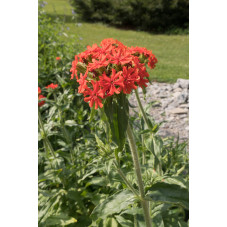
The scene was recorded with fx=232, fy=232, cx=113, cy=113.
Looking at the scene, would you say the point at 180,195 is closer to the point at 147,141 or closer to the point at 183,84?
the point at 147,141

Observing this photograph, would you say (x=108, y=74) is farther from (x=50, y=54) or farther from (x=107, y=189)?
(x=50, y=54)

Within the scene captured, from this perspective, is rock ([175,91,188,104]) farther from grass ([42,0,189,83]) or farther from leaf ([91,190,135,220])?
leaf ([91,190,135,220])

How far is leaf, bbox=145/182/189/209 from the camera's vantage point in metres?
1.12

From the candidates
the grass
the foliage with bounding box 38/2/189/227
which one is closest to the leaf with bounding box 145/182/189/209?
the foliage with bounding box 38/2/189/227

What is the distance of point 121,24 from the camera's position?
8.48m

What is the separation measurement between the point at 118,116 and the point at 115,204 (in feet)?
1.50

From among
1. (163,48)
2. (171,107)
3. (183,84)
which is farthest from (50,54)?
(163,48)

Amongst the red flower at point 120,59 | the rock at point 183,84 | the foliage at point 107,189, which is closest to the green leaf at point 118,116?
the red flower at point 120,59

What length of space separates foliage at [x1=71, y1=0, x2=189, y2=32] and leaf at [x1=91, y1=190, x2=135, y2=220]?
23.7 feet

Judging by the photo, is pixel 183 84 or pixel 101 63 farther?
pixel 183 84

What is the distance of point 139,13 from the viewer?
8391 mm

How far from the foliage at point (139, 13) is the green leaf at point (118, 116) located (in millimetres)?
7220

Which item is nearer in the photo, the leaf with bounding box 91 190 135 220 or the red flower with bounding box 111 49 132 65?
the red flower with bounding box 111 49 132 65

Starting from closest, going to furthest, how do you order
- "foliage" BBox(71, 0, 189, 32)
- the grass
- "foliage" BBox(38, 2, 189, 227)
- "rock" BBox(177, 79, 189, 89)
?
"foliage" BBox(38, 2, 189, 227), "rock" BBox(177, 79, 189, 89), the grass, "foliage" BBox(71, 0, 189, 32)
